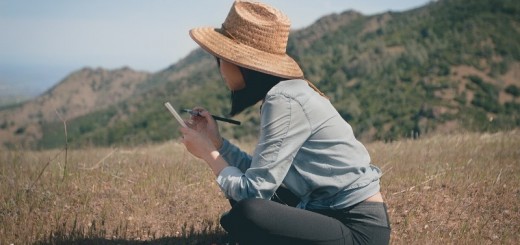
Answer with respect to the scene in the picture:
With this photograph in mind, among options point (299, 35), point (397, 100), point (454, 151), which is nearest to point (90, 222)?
point (454, 151)

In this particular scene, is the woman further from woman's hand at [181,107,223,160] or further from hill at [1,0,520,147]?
hill at [1,0,520,147]

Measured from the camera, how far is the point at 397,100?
186 feet

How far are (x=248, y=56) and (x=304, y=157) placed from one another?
0.61 m

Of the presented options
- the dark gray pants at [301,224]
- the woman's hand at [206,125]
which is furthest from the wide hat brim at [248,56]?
the dark gray pants at [301,224]

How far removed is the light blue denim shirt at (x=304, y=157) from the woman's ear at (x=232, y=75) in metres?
0.26

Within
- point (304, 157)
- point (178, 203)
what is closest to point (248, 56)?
point (304, 157)

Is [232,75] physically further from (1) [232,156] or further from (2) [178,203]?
(2) [178,203]

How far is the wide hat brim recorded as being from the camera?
221cm

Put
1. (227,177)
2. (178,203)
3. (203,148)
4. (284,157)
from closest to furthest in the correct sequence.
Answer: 1. (284,157)
2. (227,177)
3. (203,148)
4. (178,203)

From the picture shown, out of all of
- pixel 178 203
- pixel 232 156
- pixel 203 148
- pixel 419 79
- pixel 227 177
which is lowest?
pixel 419 79

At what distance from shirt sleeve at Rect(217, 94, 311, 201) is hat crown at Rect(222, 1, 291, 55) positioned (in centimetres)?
34

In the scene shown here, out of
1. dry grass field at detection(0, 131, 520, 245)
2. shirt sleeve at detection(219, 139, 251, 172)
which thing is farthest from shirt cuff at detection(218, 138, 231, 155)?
dry grass field at detection(0, 131, 520, 245)

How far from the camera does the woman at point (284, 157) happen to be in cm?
214

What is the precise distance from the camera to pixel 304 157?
2.24 m
